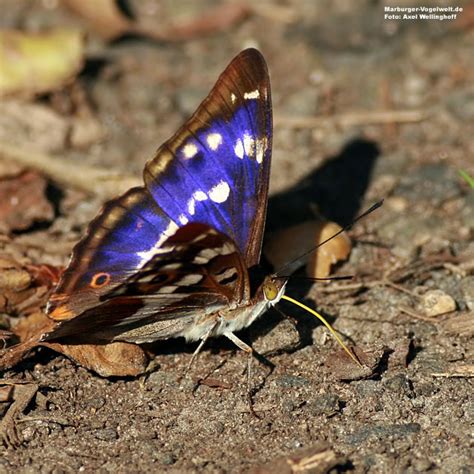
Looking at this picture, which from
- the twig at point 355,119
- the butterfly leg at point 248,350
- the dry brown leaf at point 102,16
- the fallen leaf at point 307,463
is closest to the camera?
the fallen leaf at point 307,463

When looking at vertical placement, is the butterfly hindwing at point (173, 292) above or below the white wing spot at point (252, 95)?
→ below

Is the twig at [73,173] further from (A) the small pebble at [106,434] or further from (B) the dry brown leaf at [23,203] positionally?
(A) the small pebble at [106,434]

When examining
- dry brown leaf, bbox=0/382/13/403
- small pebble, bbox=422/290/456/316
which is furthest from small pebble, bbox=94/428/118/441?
small pebble, bbox=422/290/456/316

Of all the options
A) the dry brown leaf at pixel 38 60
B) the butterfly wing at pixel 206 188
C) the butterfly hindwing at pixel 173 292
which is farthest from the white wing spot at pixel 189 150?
the dry brown leaf at pixel 38 60

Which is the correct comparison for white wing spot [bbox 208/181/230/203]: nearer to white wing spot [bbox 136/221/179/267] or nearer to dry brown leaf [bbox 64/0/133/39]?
white wing spot [bbox 136/221/179/267]

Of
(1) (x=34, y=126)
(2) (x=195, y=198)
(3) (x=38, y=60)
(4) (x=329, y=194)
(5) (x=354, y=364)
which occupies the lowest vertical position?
(5) (x=354, y=364)

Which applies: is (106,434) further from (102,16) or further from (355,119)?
(102,16)

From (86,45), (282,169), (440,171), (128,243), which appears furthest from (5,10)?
(440,171)

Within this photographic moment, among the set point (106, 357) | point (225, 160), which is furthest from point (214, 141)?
point (106, 357)
